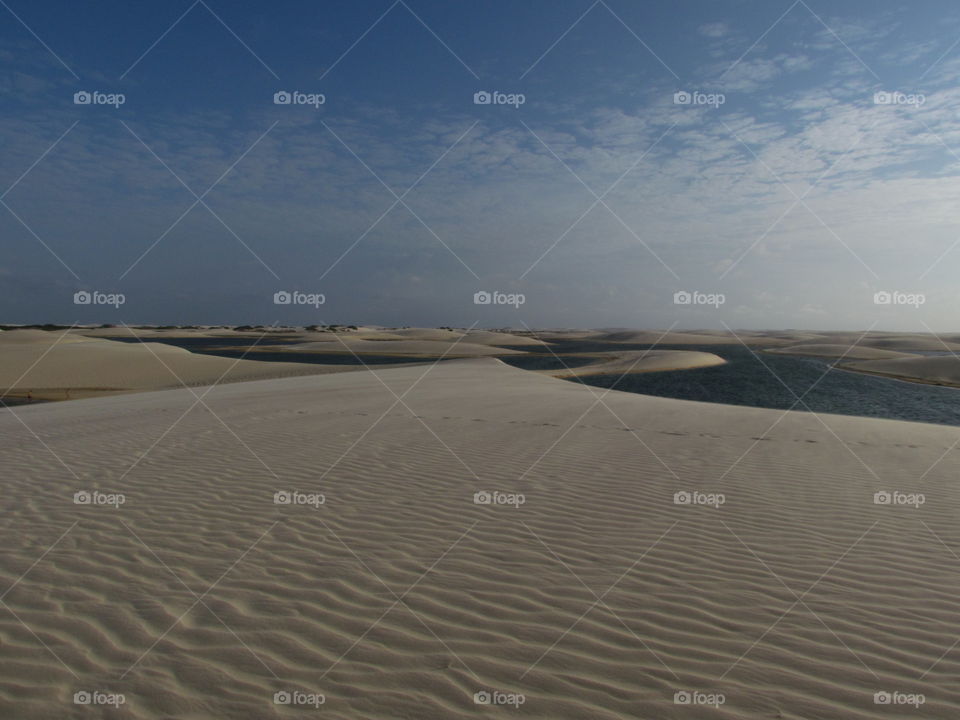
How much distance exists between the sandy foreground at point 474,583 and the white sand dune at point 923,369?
114 feet

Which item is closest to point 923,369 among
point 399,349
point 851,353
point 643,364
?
point 643,364

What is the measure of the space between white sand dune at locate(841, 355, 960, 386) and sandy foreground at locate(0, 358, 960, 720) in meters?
34.8

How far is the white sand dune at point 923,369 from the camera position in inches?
1451

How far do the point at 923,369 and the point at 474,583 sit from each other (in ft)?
157

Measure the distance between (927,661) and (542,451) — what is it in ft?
21.7

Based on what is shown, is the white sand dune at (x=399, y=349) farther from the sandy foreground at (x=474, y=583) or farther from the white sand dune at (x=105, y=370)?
the sandy foreground at (x=474, y=583)

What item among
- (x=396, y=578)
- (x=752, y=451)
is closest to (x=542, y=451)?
(x=752, y=451)

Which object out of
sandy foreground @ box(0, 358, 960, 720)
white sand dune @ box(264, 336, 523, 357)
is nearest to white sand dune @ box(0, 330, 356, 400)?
sandy foreground @ box(0, 358, 960, 720)

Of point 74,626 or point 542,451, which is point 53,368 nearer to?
point 542,451

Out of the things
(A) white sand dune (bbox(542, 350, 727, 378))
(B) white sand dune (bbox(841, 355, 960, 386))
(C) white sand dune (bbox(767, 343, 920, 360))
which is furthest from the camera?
(C) white sand dune (bbox(767, 343, 920, 360))

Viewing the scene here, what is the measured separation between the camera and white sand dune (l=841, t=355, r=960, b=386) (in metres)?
36.8

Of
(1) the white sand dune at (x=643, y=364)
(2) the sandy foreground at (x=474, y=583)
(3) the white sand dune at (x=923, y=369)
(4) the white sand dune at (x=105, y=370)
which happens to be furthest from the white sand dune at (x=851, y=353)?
(2) the sandy foreground at (x=474, y=583)

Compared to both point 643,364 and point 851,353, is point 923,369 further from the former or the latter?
point 851,353

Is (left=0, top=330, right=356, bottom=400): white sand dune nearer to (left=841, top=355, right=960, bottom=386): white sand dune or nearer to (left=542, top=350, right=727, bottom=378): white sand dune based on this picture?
(left=542, top=350, right=727, bottom=378): white sand dune
